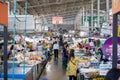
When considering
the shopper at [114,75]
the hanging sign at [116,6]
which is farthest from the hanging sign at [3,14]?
the shopper at [114,75]

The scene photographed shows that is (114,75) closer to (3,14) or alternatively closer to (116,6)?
(116,6)

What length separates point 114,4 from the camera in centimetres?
540

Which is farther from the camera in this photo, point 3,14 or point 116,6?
point 3,14

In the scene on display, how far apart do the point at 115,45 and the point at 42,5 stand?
107 ft

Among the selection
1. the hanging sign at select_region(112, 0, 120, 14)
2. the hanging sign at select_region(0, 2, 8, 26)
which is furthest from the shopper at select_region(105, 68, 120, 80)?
the hanging sign at select_region(0, 2, 8, 26)

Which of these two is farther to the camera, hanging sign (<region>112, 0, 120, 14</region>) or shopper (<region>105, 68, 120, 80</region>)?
hanging sign (<region>112, 0, 120, 14</region>)

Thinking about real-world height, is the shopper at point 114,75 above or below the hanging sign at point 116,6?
below

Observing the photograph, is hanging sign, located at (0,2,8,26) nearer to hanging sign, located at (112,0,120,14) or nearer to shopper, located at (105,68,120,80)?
A: hanging sign, located at (112,0,120,14)

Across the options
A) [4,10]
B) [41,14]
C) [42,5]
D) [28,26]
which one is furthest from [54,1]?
[4,10]

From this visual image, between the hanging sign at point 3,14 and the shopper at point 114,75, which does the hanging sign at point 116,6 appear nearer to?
the shopper at point 114,75

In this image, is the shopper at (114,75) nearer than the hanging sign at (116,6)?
Yes

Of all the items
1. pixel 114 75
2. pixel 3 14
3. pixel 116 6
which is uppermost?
pixel 116 6

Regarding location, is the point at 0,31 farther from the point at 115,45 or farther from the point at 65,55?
the point at 65,55

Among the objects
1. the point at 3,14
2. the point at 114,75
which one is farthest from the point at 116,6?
the point at 3,14
